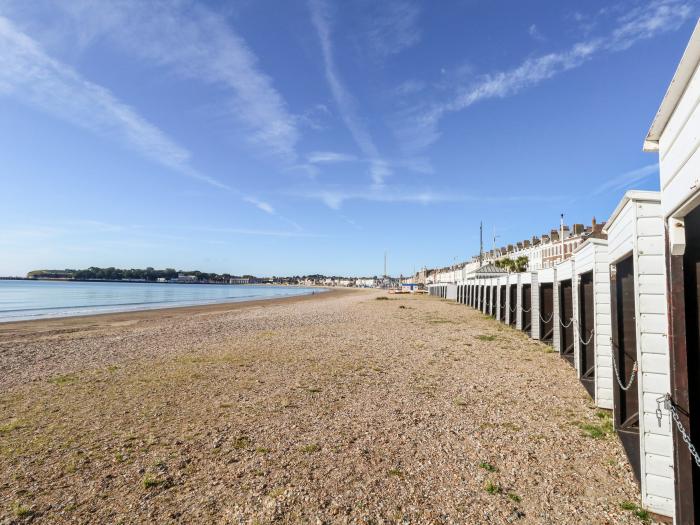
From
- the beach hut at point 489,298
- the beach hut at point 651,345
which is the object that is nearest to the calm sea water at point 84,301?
the beach hut at point 489,298

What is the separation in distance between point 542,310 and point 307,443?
1285 cm

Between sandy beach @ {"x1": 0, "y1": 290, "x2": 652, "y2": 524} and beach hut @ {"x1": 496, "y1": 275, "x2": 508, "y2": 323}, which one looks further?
beach hut @ {"x1": 496, "y1": 275, "x2": 508, "y2": 323}

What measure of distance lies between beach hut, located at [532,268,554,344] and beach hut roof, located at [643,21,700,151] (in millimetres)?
12328

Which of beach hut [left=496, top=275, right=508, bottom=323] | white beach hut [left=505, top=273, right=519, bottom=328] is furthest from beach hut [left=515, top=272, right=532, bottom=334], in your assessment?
beach hut [left=496, top=275, right=508, bottom=323]

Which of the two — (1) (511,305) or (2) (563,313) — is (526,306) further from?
(2) (563,313)

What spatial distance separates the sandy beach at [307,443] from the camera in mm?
4348

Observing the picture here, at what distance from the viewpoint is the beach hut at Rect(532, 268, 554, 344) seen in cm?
1538

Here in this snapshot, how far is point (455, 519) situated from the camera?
4.10 m

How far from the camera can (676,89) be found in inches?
122

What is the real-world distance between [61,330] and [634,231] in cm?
2631

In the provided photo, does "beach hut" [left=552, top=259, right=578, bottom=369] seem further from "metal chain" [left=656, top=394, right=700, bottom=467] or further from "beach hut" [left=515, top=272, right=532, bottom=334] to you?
"metal chain" [left=656, top=394, right=700, bottom=467]

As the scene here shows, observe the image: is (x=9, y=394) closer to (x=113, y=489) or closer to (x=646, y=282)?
(x=113, y=489)

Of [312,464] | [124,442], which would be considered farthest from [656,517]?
[124,442]

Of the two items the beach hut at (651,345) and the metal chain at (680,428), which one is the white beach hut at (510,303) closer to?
the beach hut at (651,345)
